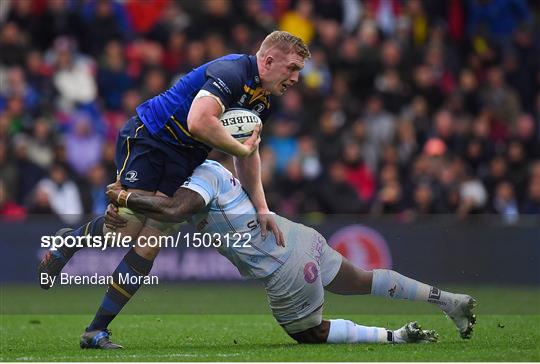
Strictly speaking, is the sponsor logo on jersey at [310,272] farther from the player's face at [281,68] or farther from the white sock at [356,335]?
the player's face at [281,68]

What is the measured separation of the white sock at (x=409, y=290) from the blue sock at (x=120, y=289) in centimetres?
165

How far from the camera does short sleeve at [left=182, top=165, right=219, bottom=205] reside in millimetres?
9078

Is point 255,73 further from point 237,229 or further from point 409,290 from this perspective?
point 409,290

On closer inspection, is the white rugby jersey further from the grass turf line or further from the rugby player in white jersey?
the grass turf line

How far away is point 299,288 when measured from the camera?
9.05 m

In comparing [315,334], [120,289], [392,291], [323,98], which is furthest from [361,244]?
[120,289]

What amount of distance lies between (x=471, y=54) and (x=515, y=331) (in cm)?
1117

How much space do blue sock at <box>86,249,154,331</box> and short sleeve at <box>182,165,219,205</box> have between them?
1.97ft

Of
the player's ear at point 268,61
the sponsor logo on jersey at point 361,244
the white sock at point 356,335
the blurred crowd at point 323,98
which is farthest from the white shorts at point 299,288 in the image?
the blurred crowd at point 323,98

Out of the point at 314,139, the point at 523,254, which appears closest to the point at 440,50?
the point at 314,139

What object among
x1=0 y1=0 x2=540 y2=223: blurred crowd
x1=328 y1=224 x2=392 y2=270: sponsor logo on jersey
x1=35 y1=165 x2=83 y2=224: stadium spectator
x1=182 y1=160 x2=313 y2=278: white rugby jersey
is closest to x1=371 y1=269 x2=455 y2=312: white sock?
x1=182 y1=160 x2=313 y2=278: white rugby jersey

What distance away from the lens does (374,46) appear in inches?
762

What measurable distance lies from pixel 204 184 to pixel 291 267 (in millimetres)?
846

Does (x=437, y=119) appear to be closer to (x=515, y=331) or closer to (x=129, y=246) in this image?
(x=515, y=331)
